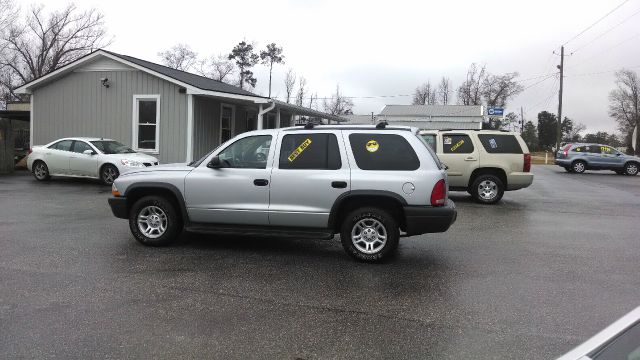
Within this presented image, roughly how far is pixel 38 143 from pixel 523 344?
1962 cm

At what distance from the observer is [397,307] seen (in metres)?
4.88

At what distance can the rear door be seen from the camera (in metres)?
6.49

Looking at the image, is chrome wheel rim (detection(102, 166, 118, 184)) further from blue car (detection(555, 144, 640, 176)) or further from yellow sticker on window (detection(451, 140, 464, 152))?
blue car (detection(555, 144, 640, 176))

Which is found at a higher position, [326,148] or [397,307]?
[326,148]

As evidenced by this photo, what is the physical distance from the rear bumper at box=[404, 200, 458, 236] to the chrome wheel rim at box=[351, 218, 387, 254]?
0.39 meters

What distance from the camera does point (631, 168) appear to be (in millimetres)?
27344

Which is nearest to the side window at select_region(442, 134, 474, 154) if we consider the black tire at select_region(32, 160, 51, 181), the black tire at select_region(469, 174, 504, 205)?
the black tire at select_region(469, 174, 504, 205)

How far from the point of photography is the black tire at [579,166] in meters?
27.9

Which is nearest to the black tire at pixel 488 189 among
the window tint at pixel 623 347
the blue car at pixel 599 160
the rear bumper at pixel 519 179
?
the rear bumper at pixel 519 179

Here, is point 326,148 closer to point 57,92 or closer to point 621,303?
point 621,303

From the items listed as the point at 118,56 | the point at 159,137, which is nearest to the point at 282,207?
the point at 159,137

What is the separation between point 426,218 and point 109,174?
11796 millimetres

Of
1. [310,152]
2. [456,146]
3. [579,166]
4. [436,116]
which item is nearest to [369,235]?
[310,152]

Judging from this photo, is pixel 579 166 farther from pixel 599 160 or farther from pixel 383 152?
pixel 383 152
